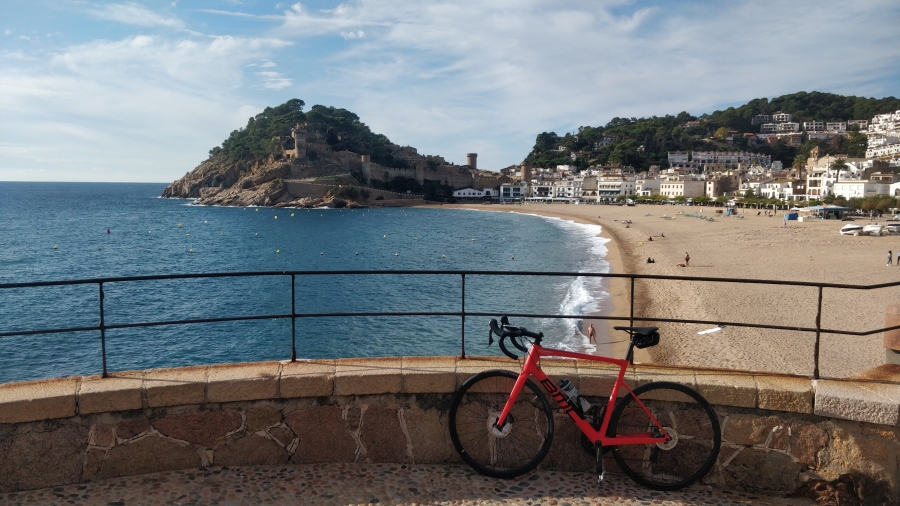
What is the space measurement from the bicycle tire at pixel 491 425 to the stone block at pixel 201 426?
4.77 ft

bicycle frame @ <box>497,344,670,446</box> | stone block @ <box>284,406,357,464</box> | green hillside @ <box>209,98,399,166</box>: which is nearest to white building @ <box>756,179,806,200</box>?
green hillside @ <box>209,98,399,166</box>

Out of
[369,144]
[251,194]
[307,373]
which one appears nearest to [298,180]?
[251,194]

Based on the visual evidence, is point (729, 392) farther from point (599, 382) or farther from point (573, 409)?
point (573, 409)

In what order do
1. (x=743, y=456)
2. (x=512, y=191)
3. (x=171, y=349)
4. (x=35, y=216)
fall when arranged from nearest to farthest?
(x=743, y=456) < (x=171, y=349) < (x=35, y=216) < (x=512, y=191)

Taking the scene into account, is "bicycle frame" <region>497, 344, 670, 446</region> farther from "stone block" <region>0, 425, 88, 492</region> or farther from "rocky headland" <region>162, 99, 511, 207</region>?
"rocky headland" <region>162, 99, 511, 207</region>

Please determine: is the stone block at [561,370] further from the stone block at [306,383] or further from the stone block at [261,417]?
the stone block at [261,417]

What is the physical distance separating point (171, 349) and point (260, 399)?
57.4ft

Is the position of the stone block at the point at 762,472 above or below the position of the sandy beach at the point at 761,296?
above

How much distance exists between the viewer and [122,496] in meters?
3.55

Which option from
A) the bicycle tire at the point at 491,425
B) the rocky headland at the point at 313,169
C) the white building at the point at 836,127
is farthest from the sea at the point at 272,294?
the white building at the point at 836,127

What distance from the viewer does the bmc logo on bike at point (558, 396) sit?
3721mm

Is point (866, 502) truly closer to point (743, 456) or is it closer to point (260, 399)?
point (743, 456)

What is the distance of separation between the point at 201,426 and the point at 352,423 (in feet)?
3.18

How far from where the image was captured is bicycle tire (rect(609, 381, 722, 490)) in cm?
379
